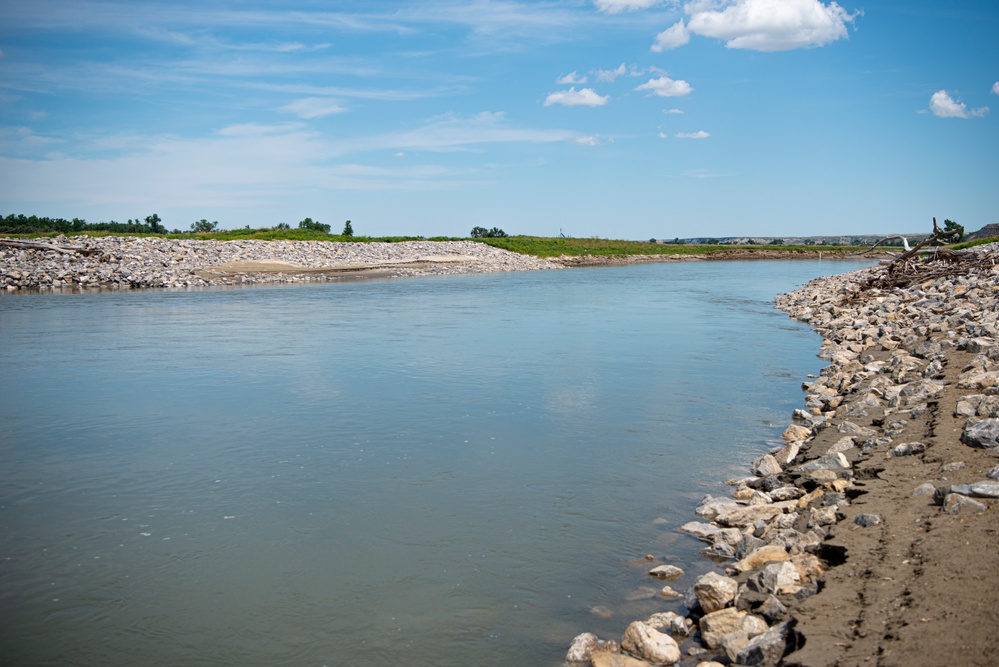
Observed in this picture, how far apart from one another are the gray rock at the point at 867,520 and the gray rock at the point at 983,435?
208 centimetres

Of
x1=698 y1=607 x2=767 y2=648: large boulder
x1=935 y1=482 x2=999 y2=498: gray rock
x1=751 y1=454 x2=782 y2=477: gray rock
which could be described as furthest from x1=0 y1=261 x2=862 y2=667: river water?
x1=935 y1=482 x2=999 y2=498: gray rock

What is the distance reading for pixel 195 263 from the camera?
44.3 m

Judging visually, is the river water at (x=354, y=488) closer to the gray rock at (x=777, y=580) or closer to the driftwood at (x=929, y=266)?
the gray rock at (x=777, y=580)

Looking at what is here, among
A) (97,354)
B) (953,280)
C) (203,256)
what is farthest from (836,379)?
(203,256)

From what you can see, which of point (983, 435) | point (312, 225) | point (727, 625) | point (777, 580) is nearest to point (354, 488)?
point (727, 625)

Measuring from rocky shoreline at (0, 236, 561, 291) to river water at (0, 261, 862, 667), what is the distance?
21.1m

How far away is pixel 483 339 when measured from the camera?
67.6ft

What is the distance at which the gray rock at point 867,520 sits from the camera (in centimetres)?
625

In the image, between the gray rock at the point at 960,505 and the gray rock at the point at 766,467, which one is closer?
the gray rock at the point at 960,505

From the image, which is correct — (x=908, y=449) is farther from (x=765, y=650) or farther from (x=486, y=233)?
(x=486, y=233)

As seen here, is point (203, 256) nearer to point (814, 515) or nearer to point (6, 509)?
point (6, 509)

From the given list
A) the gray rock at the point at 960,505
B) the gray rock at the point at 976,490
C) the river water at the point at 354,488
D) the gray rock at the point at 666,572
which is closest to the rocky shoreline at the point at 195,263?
the river water at the point at 354,488

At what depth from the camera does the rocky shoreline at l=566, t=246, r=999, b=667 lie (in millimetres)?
4617

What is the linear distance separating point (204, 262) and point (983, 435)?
43.5 m
